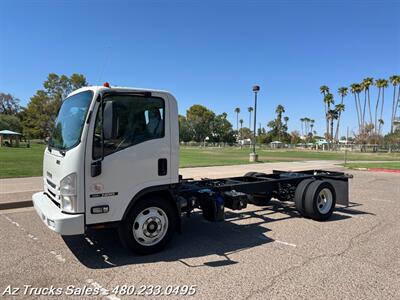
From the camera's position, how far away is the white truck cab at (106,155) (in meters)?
4.63

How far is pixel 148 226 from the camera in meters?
5.30

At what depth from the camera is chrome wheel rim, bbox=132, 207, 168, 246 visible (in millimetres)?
5203

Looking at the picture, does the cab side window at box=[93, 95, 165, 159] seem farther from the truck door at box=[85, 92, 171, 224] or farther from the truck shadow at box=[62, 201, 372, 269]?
the truck shadow at box=[62, 201, 372, 269]

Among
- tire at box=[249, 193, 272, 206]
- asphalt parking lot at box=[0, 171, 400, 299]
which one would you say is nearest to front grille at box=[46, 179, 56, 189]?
asphalt parking lot at box=[0, 171, 400, 299]

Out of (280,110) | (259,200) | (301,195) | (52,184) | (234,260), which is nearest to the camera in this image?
(234,260)

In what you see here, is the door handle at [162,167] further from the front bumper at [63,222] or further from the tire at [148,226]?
the front bumper at [63,222]

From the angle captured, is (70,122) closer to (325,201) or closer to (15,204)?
(15,204)

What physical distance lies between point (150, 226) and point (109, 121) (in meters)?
1.76

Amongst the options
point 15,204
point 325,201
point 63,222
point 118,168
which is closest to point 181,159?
point 15,204

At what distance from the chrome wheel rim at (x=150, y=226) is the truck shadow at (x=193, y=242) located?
0.25 m

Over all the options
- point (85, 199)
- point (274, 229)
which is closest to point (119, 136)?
point (85, 199)

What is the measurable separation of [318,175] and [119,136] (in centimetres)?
574

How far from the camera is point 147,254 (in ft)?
17.3

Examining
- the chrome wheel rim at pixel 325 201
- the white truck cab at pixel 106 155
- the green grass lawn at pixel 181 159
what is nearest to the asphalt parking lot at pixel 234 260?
the chrome wheel rim at pixel 325 201
